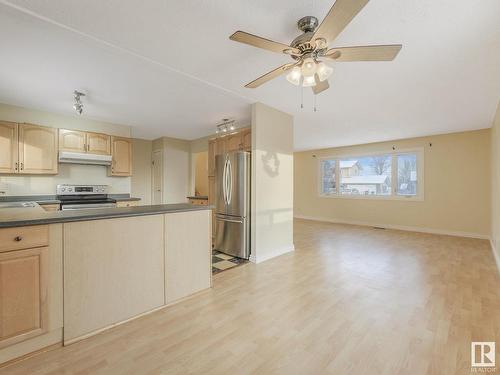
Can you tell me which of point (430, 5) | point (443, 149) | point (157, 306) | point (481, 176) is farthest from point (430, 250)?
point (157, 306)

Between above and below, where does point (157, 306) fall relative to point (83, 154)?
below

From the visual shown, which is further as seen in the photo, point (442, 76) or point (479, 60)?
point (442, 76)

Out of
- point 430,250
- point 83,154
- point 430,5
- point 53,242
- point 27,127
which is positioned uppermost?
point 430,5

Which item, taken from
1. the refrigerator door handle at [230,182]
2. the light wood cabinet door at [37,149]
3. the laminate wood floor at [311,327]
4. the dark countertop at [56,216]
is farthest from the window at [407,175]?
the light wood cabinet door at [37,149]

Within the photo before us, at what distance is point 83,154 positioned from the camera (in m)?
4.11

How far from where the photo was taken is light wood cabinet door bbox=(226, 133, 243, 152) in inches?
169

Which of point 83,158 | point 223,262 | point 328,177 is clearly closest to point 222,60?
point 223,262

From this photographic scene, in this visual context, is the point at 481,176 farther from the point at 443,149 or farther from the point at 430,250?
the point at 430,250

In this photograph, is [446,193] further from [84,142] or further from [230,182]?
[84,142]

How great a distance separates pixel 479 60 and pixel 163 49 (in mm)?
3112

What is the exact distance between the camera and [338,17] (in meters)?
1.29

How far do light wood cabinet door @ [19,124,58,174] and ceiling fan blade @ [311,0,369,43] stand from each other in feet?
14.9

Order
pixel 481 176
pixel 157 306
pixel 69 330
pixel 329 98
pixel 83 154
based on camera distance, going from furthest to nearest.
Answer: pixel 481 176
pixel 83 154
pixel 329 98
pixel 157 306
pixel 69 330

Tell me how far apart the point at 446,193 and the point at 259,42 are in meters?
6.10
